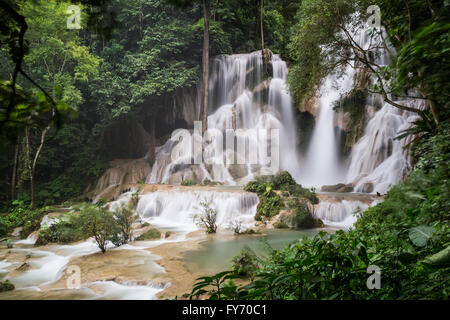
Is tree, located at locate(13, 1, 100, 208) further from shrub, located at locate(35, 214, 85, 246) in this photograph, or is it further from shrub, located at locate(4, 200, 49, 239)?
shrub, located at locate(35, 214, 85, 246)

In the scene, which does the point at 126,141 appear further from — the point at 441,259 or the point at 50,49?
the point at 441,259

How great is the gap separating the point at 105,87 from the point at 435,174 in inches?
701

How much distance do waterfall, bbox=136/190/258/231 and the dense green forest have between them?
1526 mm

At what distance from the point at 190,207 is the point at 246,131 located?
308 inches

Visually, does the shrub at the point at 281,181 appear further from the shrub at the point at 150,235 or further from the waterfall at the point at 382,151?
the shrub at the point at 150,235

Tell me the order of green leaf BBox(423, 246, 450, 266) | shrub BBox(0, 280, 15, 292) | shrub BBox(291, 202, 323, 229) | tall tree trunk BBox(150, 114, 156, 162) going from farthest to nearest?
tall tree trunk BBox(150, 114, 156, 162), shrub BBox(291, 202, 323, 229), shrub BBox(0, 280, 15, 292), green leaf BBox(423, 246, 450, 266)

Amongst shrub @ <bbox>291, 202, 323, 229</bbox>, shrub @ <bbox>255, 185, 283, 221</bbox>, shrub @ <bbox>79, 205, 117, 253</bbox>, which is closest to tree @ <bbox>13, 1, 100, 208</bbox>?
shrub @ <bbox>79, 205, 117, 253</bbox>

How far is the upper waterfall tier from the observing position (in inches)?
637

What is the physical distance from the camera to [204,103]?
55.6 ft

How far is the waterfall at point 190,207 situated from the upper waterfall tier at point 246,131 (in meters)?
4.11

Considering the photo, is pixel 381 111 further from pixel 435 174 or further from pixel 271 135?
pixel 435 174

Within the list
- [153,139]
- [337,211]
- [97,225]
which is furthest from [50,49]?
[337,211]

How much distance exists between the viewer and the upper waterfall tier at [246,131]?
53.1 ft
